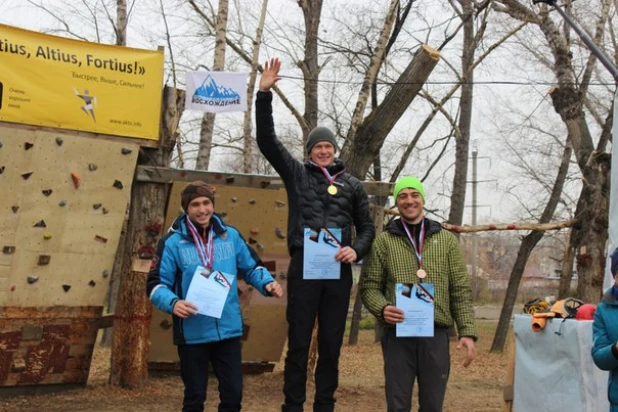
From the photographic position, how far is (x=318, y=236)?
4.60m

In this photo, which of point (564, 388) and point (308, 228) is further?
point (564, 388)

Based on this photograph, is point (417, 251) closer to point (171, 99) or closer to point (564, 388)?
point (564, 388)

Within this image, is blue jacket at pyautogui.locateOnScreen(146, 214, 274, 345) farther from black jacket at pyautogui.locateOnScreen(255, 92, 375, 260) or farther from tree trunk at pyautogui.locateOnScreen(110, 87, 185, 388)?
tree trunk at pyautogui.locateOnScreen(110, 87, 185, 388)

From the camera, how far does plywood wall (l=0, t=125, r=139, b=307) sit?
22.6 feet

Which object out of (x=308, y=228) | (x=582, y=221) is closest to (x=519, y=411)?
(x=308, y=228)

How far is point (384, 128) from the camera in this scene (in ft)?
26.2

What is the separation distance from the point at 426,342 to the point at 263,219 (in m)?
4.07

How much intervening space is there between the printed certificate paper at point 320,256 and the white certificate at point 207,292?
55 cm

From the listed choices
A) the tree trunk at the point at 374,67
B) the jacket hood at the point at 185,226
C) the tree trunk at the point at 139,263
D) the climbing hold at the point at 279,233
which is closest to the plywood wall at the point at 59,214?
the tree trunk at the point at 139,263

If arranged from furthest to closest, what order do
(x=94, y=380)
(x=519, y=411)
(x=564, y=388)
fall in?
1. (x=94, y=380)
2. (x=519, y=411)
3. (x=564, y=388)

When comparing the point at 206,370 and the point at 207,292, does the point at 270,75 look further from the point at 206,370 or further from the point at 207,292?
the point at 206,370

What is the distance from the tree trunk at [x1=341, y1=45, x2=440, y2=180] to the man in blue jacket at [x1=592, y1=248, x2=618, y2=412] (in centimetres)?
390

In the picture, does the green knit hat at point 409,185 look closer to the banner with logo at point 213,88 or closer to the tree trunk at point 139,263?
the tree trunk at point 139,263

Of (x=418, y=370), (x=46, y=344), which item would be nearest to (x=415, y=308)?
(x=418, y=370)
